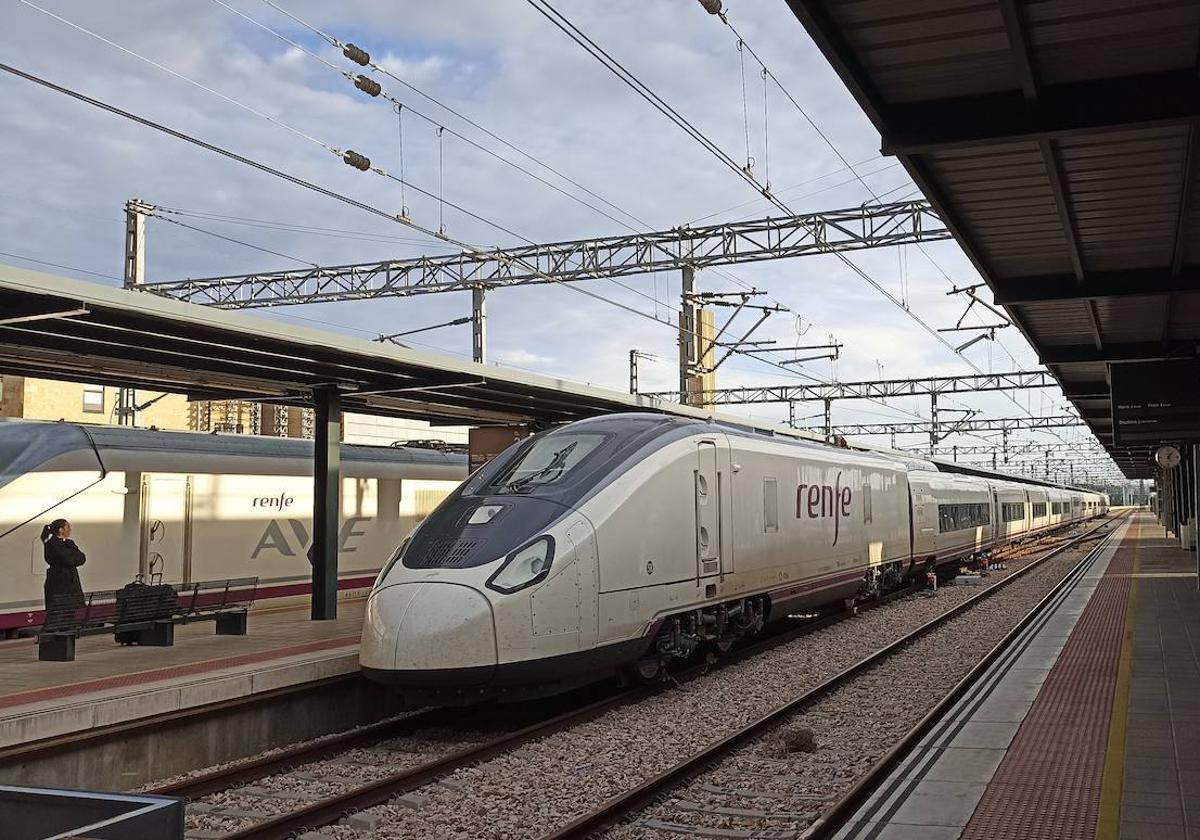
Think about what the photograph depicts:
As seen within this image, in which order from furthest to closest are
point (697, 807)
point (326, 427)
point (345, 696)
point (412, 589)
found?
point (326, 427), point (345, 696), point (412, 589), point (697, 807)

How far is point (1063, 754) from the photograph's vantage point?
7.77m

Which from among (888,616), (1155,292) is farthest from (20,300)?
(888,616)

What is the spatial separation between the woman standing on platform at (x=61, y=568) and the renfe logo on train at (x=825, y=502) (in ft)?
30.5

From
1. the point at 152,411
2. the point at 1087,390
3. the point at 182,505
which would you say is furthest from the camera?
the point at 152,411

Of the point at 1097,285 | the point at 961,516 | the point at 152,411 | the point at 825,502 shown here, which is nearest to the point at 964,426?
the point at 961,516

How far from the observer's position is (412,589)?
9.41m

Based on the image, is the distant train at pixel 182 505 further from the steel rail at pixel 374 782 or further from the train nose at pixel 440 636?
the train nose at pixel 440 636

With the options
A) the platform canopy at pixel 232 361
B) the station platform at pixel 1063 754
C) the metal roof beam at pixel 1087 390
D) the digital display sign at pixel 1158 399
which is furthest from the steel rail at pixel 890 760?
the metal roof beam at pixel 1087 390

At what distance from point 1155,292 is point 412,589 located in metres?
8.31

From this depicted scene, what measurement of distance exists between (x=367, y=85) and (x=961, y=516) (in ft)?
67.7

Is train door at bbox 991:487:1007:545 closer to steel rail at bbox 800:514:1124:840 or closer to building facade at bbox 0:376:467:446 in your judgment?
building facade at bbox 0:376:467:446

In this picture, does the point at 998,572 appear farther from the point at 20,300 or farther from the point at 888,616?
the point at 20,300

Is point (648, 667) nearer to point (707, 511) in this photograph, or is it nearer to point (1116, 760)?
point (707, 511)

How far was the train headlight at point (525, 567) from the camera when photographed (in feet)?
30.6
